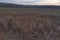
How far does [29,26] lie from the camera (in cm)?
212

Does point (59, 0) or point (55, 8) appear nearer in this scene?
point (55, 8)

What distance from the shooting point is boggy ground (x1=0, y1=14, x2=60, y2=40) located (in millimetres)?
2092

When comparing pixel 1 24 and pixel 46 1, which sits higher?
pixel 46 1

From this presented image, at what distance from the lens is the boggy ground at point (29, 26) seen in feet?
6.86

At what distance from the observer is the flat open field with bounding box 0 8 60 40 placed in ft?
6.72

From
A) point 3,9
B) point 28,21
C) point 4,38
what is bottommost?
point 4,38

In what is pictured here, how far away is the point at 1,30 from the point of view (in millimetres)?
2152

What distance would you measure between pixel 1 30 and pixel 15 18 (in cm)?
24

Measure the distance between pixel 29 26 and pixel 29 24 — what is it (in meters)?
0.03

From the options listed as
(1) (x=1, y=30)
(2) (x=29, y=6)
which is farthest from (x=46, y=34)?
(1) (x=1, y=30)

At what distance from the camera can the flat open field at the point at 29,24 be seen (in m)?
2.05

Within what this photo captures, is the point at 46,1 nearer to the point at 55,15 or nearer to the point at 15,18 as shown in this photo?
the point at 55,15

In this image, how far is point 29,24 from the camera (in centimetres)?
212

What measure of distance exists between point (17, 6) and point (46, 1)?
39 cm
